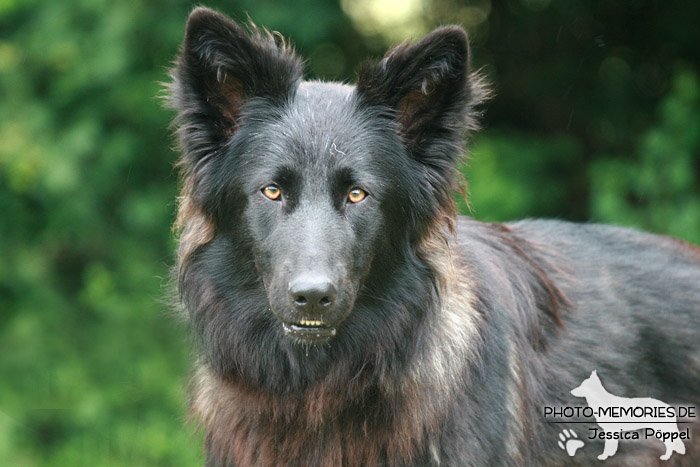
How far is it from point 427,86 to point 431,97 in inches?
2.6

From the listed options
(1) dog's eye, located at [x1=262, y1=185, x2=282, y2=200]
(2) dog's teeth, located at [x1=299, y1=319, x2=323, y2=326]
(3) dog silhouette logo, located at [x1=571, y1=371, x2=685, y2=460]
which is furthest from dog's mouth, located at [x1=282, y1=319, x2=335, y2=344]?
(3) dog silhouette logo, located at [x1=571, y1=371, x2=685, y2=460]

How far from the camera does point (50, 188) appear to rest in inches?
274

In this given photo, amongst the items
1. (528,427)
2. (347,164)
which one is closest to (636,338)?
(528,427)

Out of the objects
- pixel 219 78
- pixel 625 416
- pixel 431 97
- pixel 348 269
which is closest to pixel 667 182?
pixel 625 416

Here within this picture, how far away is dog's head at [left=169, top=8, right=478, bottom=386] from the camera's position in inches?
132

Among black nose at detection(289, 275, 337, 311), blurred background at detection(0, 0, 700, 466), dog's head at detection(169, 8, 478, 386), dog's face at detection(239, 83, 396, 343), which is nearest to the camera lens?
black nose at detection(289, 275, 337, 311)

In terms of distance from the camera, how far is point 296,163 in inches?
133

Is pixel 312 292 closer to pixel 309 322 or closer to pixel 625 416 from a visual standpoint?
pixel 309 322

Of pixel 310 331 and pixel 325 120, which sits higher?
pixel 325 120

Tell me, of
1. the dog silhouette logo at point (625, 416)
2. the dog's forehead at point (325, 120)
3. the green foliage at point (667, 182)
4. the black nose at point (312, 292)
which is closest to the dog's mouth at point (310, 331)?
the black nose at point (312, 292)

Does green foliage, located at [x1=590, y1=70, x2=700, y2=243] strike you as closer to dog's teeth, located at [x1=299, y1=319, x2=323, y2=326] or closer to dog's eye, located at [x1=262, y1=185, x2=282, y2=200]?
dog's eye, located at [x1=262, y1=185, x2=282, y2=200]

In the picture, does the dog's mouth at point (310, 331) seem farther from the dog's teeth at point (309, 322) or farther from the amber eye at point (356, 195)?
the amber eye at point (356, 195)

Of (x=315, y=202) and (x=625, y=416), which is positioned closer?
(x=315, y=202)

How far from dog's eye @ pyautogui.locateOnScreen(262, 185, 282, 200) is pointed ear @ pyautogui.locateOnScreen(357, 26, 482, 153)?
2.16 feet
